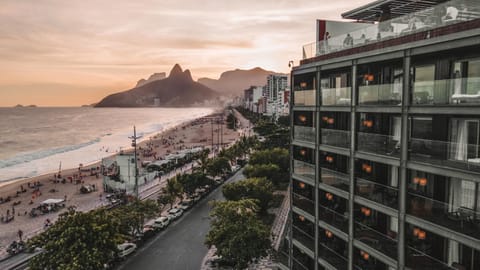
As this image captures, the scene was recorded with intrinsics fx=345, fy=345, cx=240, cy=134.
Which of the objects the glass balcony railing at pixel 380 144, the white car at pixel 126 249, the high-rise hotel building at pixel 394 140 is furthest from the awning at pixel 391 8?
the white car at pixel 126 249

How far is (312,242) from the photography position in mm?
20562

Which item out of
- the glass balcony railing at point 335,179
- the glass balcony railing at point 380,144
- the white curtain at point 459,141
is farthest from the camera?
the glass balcony railing at point 335,179

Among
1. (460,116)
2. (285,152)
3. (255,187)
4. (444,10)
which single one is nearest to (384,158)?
(460,116)

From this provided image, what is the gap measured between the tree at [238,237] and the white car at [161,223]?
39.8 ft

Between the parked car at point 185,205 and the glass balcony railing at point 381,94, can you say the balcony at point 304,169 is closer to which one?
the glass balcony railing at point 381,94

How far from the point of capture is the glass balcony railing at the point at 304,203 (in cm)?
2034

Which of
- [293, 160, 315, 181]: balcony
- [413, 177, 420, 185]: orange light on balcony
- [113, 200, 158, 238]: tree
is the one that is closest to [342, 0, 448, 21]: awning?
[293, 160, 315, 181]: balcony

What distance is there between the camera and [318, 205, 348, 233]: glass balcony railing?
57.8 feet

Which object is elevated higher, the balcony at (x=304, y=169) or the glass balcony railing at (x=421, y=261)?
the balcony at (x=304, y=169)

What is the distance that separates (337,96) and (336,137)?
2.12 metres

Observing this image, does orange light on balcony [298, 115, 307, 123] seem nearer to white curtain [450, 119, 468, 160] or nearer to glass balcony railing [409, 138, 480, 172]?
glass balcony railing [409, 138, 480, 172]

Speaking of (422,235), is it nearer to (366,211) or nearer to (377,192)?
(377,192)

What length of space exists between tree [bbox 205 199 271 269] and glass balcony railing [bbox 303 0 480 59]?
1387cm

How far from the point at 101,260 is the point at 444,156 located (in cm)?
2109
